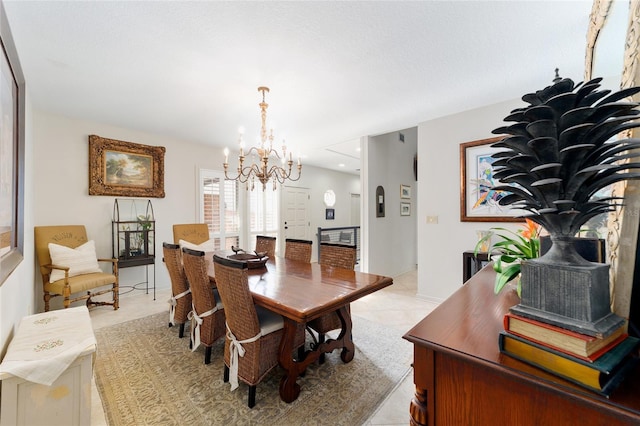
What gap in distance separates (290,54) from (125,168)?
326cm

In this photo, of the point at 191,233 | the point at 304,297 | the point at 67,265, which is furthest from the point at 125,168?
the point at 304,297

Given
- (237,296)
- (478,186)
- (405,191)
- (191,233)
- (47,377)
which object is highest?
(405,191)

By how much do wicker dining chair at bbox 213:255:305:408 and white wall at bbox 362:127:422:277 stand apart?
8.78 ft

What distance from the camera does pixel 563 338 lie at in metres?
0.56

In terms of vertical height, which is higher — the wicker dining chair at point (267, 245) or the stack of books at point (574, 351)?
the stack of books at point (574, 351)

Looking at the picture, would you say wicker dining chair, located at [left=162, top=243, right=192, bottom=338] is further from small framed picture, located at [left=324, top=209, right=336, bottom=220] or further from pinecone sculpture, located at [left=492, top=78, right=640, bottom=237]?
small framed picture, located at [left=324, top=209, right=336, bottom=220]

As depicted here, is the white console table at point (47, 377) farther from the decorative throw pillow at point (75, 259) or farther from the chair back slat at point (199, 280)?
the decorative throw pillow at point (75, 259)

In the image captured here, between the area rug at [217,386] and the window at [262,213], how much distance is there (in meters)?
3.12

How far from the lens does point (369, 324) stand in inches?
111

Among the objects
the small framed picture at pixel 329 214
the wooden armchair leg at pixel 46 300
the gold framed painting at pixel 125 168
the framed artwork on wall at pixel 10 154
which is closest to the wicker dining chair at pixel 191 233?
the gold framed painting at pixel 125 168

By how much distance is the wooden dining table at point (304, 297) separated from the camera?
152 centimetres

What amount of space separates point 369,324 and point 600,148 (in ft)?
8.61

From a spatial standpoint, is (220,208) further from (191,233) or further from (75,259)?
(75,259)

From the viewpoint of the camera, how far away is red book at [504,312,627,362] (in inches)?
20.6
